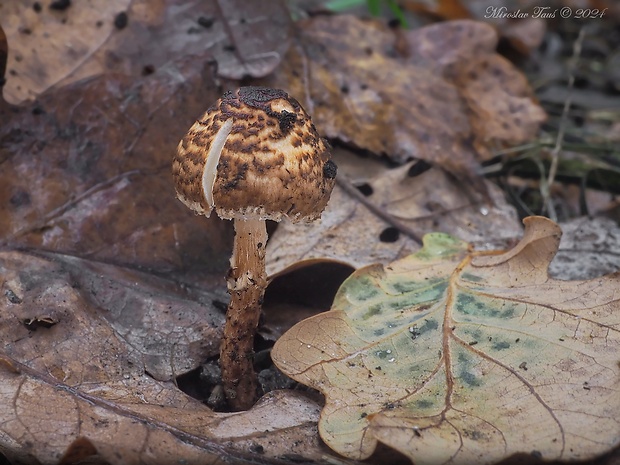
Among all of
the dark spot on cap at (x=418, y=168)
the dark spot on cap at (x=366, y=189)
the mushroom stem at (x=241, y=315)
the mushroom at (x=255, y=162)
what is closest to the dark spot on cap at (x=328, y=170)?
the mushroom at (x=255, y=162)

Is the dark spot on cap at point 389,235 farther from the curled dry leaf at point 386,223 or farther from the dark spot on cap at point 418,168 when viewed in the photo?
the dark spot on cap at point 418,168

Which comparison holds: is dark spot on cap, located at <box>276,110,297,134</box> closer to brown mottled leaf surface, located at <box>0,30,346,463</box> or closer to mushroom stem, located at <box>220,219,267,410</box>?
mushroom stem, located at <box>220,219,267,410</box>

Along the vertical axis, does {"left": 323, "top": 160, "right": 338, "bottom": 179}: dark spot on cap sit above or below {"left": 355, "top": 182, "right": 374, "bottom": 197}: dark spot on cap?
above

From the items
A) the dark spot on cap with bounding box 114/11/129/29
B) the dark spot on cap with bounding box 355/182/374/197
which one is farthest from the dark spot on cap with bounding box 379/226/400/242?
the dark spot on cap with bounding box 114/11/129/29

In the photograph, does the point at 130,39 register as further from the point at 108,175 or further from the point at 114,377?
the point at 114,377

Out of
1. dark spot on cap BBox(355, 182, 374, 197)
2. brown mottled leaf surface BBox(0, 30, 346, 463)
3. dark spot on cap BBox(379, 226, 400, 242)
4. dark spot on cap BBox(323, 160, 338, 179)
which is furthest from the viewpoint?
dark spot on cap BBox(355, 182, 374, 197)

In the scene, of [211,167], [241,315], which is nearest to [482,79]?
[241,315]

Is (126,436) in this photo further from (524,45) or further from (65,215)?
(524,45)
